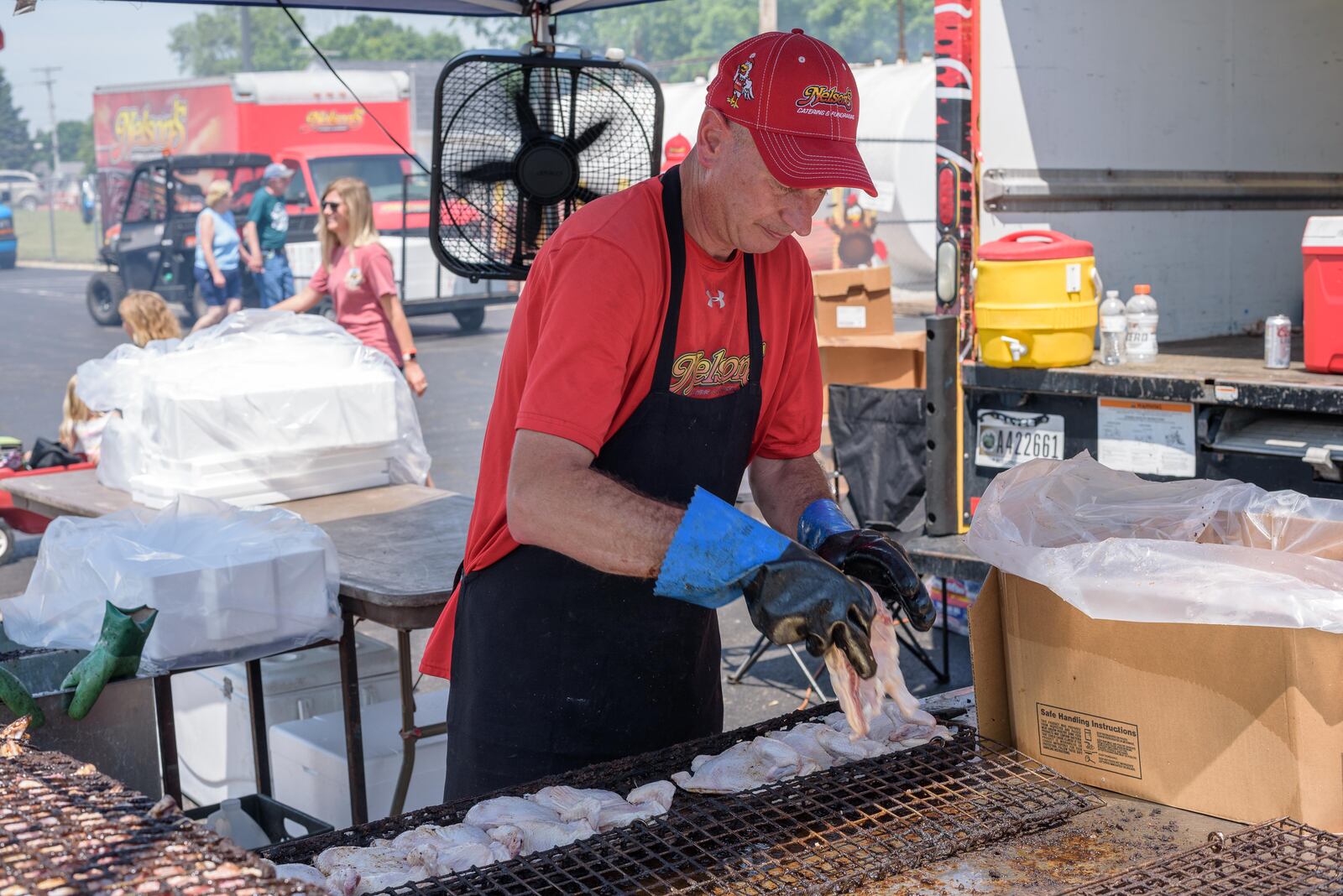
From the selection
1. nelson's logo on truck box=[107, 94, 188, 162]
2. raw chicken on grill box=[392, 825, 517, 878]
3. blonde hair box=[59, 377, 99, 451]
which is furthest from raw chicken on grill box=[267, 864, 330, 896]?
nelson's logo on truck box=[107, 94, 188, 162]

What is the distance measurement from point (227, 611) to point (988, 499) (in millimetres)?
2030

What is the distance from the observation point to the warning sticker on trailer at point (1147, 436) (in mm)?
3918

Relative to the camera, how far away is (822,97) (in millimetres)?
2135

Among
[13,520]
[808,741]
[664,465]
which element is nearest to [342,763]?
[664,465]

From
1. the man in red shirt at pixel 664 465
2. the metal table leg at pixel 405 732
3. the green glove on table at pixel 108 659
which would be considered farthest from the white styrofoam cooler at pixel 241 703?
the man in red shirt at pixel 664 465

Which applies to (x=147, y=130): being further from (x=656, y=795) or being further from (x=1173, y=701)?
(x=1173, y=701)

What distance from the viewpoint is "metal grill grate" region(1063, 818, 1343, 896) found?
1.60 metres

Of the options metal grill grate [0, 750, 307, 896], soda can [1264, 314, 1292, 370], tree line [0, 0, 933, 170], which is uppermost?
tree line [0, 0, 933, 170]

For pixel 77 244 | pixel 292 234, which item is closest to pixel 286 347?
pixel 292 234

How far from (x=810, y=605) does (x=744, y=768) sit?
0.38 meters

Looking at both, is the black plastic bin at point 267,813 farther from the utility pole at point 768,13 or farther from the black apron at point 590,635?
the utility pole at point 768,13

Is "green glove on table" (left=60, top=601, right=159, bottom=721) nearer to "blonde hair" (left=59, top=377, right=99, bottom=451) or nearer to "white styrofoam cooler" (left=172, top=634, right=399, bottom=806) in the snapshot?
"white styrofoam cooler" (left=172, top=634, right=399, bottom=806)

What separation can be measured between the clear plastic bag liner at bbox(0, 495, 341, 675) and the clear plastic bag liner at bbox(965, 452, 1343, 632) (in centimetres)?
198

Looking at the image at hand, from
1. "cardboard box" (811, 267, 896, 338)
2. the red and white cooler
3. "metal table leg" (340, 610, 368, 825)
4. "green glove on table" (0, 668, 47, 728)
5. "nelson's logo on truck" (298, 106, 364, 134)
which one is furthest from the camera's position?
"nelson's logo on truck" (298, 106, 364, 134)
